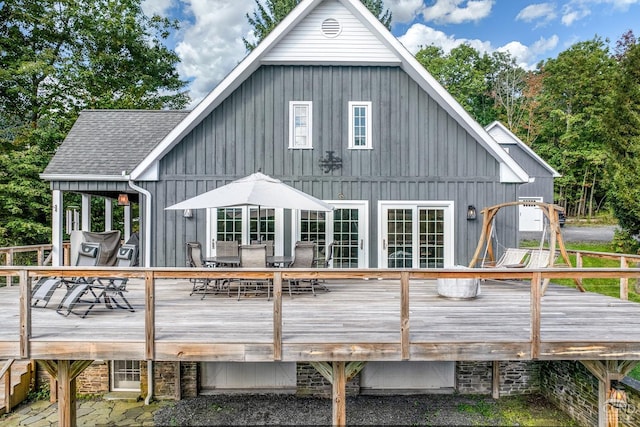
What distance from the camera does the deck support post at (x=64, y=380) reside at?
4.55m

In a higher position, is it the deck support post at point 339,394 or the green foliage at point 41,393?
the deck support post at point 339,394

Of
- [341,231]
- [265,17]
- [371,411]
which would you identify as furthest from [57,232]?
[265,17]

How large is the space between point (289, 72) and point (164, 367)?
650 centimetres

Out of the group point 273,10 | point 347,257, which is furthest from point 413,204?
point 273,10

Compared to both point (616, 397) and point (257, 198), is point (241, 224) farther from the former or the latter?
point (616, 397)

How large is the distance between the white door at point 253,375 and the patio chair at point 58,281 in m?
2.75

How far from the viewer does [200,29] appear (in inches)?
1027

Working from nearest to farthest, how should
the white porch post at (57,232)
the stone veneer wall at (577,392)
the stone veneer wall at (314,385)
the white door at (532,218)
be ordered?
the stone veneer wall at (577,392), the stone veneer wall at (314,385), the white porch post at (57,232), the white door at (532,218)

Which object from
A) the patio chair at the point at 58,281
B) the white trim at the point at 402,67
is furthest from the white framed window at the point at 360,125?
the patio chair at the point at 58,281

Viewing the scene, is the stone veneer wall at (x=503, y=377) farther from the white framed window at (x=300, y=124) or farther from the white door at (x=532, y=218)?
the white door at (x=532, y=218)

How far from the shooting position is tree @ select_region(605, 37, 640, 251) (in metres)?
10.2

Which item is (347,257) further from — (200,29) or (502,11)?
(502,11)

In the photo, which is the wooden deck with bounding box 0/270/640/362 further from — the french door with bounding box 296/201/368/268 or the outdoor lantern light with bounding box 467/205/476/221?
the outdoor lantern light with bounding box 467/205/476/221

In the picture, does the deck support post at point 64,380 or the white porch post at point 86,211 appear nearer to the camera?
the deck support post at point 64,380
